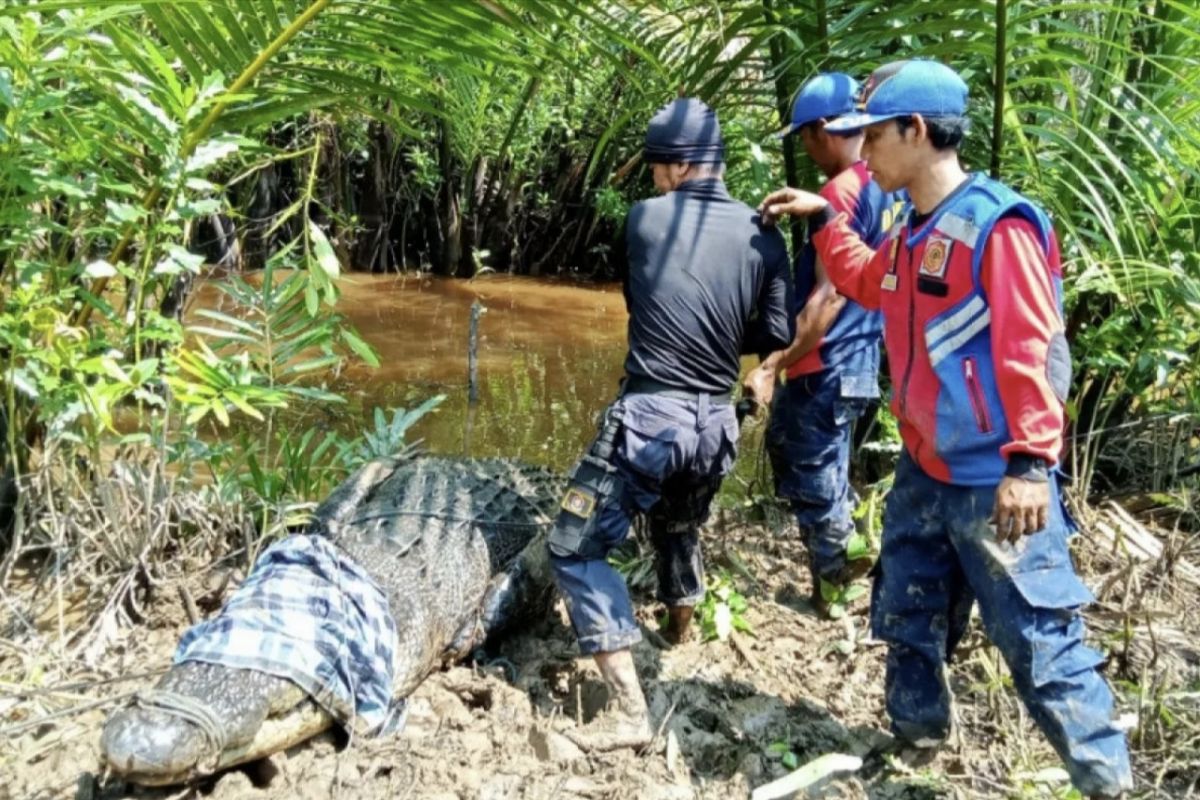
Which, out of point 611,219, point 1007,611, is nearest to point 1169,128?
point 1007,611

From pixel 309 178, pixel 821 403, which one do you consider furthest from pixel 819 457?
pixel 309 178

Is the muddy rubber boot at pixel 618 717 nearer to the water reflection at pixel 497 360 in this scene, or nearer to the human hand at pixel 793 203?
Result: the human hand at pixel 793 203

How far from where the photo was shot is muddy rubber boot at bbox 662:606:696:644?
11.0 ft

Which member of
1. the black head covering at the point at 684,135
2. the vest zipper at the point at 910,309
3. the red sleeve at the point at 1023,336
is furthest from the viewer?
the black head covering at the point at 684,135

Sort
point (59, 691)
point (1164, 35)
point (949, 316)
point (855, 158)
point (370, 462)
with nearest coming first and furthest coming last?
point (949, 316) < point (59, 691) < point (855, 158) < point (1164, 35) < point (370, 462)

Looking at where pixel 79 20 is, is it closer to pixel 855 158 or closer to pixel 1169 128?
pixel 855 158

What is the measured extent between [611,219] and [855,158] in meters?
8.56

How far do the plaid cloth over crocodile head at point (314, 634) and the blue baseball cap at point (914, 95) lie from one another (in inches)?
68.9

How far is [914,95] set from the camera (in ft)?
7.54

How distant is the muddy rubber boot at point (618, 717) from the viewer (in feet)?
9.05

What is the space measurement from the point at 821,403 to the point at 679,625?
0.82m

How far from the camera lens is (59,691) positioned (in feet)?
8.93

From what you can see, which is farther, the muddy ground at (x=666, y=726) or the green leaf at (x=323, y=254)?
the green leaf at (x=323, y=254)

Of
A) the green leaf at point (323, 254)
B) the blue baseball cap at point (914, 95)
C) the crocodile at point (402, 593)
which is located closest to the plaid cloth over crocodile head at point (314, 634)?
the crocodile at point (402, 593)
